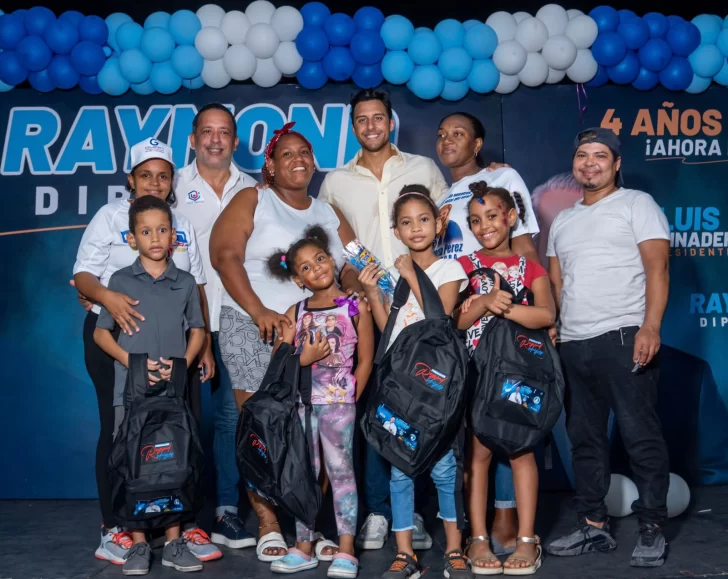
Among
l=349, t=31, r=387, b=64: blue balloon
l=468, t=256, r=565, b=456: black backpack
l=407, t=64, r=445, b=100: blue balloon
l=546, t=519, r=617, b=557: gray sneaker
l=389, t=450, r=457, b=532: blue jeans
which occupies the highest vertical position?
l=349, t=31, r=387, b=64: blue balloon

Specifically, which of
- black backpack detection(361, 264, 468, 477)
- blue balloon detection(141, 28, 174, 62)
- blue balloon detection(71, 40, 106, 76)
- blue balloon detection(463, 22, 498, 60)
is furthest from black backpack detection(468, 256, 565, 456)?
blue balloon detection(71, 40, 106, 76)

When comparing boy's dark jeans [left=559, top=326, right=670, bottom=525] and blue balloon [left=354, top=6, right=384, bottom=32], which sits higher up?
blue balloon [left=354, top=6, right=384, bottom=32]

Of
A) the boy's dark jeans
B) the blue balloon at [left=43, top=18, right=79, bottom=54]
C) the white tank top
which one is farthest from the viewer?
the blue balloon at [left=43, top=18, right=79, bottom=54]

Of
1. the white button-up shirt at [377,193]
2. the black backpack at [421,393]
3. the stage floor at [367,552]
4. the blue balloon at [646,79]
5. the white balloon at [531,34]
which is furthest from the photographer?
the blue balloon at [646,79]

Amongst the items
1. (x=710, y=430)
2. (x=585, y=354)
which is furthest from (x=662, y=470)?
(x=710, y=430)

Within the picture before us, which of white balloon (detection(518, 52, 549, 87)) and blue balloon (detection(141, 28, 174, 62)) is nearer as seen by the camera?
blue balloon (detection(141, 28, 174, 62))

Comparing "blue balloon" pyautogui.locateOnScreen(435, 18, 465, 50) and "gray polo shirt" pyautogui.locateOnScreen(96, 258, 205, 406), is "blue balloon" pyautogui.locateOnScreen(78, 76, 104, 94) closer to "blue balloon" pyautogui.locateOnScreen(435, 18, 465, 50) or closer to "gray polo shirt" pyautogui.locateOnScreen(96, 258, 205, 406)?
"gray polo shirt" pyautogui.locateOnScreen(96, 258, 205, 406)

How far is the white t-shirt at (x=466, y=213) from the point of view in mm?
4070

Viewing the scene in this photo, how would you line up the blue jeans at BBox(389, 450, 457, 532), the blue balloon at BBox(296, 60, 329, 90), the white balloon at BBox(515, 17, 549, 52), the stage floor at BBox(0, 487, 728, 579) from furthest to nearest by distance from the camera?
the blue balloon at BBox(296, 60, 329, 90)
the white balloon at BBox(515, 17, 549, 52)
the stage floor at BBox(0, 487, 728, 579)
the blue jeans at BBox(389, 450, 457, 532)

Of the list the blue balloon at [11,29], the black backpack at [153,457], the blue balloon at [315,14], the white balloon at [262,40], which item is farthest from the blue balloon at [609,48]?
the blue balloon at [11,29]

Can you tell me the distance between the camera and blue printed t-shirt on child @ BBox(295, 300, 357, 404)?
3.75m

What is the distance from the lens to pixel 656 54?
4973 mm

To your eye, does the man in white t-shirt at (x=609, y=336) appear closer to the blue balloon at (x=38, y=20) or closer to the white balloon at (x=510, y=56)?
the white balloon at (x=510, y=56)

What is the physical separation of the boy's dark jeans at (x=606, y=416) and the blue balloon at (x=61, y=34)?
Result: 3.06 m
